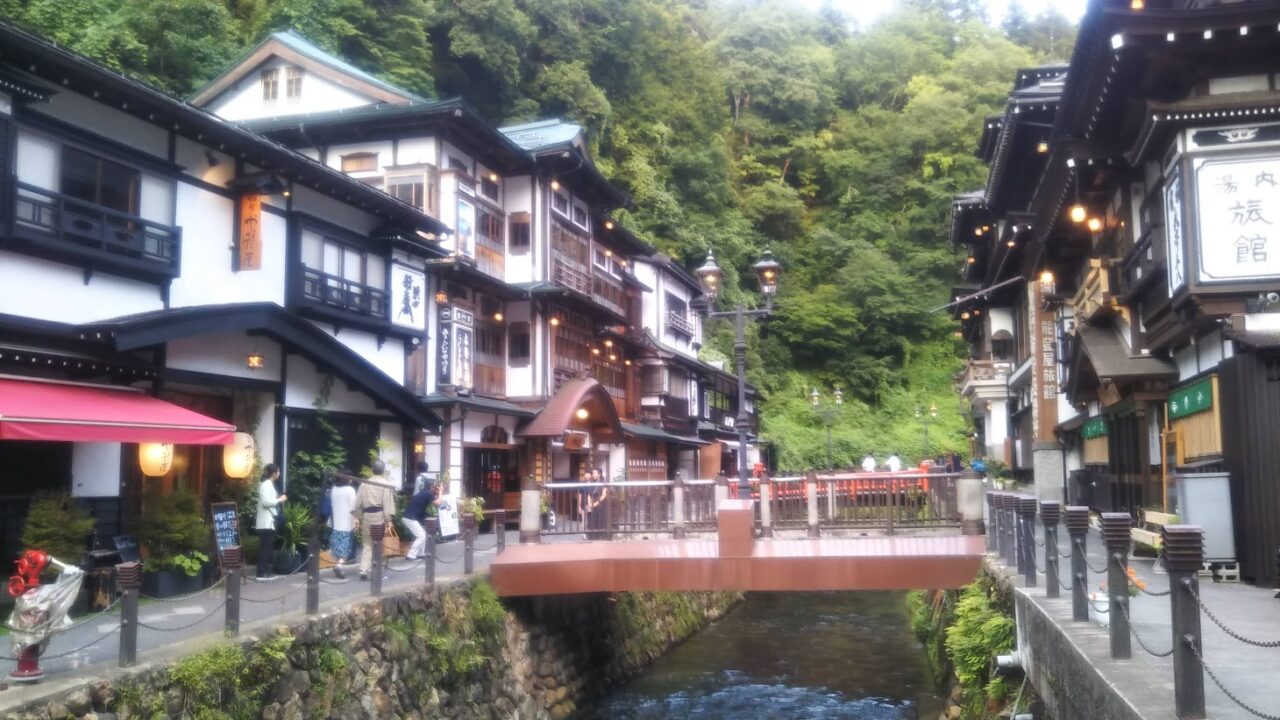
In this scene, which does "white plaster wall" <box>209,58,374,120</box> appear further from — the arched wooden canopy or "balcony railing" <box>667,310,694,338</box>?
"balcony railing" <box>667,310,694,338</box>

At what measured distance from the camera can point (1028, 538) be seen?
11734 mm

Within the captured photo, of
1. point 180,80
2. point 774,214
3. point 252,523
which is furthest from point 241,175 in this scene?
point 774,214

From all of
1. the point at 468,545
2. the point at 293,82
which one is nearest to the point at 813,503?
the point at 468,545

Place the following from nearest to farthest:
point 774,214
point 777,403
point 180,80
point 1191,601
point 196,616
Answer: point 1191,601, point 196,616, point 180,80, point 777,403, point 774,214

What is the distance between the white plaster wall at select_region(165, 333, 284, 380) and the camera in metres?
15.0

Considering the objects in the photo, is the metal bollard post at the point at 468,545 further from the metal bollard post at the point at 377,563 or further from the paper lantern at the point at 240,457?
the paper lantern at the point at 240,457

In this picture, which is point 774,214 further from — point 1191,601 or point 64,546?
point 1191,601

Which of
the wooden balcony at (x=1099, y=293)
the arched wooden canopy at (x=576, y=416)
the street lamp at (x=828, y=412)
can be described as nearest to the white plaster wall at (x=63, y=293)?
the arched wooden canopy at (x=576, y=416)

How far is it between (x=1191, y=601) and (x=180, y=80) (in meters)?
39.2

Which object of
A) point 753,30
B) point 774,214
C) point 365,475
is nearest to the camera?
point 365,475

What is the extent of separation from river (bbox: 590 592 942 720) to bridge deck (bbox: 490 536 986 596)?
313cm

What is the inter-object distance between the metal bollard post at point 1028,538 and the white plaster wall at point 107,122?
44.2 ft

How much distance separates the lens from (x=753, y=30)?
68.2m

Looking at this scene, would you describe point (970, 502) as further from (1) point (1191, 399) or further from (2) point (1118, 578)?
(2) point (1118, 578)
